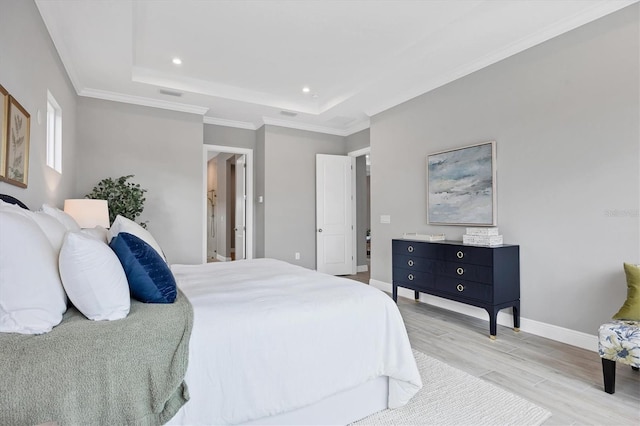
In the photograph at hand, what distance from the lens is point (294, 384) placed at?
60.6 inches

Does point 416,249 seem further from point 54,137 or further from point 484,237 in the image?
point 54,137

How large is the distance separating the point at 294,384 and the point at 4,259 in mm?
1229

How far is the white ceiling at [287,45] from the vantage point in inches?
111

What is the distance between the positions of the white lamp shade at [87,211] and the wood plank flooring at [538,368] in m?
3.21

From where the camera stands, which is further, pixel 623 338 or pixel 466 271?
pixel 466 271

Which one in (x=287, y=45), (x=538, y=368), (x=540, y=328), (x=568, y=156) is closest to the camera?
(x=538, y=368)

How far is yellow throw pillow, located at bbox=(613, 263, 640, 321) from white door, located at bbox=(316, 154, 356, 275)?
4.22 m

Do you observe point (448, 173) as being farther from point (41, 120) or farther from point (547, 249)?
point (41, 120)

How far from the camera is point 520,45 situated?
3207mm

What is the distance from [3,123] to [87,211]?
1436 millimetres

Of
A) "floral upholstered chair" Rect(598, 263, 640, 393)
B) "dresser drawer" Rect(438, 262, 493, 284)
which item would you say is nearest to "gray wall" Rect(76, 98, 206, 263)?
"dresser drawer" Rect(438, 262, 493, 284)

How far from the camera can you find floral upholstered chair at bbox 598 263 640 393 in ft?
6.47

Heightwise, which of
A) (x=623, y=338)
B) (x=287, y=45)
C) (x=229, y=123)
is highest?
(x=287, y=45)

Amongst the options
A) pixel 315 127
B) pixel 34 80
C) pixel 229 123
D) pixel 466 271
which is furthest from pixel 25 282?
pixel 315 127
